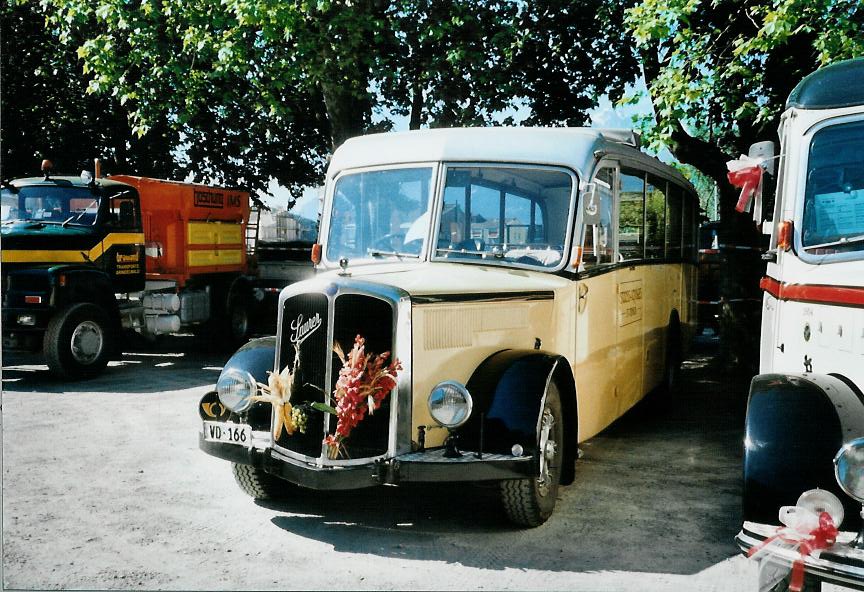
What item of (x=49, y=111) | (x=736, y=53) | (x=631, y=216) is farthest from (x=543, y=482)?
(x=49, y=111)

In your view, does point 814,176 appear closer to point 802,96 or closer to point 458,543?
point 802,96

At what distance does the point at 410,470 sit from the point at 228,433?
1.17 m

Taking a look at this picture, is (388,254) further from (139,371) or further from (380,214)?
(139,371)

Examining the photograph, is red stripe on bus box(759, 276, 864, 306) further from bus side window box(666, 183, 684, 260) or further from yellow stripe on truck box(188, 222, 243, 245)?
yellow stripe on truck box(188, 222, 243, 245)

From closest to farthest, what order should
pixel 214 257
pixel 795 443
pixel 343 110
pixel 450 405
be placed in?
pixel 795 443
pixel 450 405
pixel 343 110
pixel 214 257

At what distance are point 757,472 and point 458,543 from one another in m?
1.81

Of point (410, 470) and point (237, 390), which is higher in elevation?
point (237, 390)

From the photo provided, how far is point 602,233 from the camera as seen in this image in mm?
6281

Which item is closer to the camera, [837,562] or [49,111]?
[837,562]

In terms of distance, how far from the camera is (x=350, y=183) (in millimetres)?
6445

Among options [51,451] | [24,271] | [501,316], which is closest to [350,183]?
[501,316]

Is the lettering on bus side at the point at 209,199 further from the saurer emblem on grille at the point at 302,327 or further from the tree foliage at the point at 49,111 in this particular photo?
the saurer emblem on grille at the point at 302,327

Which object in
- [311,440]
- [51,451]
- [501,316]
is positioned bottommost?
[51,451]

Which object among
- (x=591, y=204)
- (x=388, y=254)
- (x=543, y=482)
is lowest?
(x=543, y=482)
